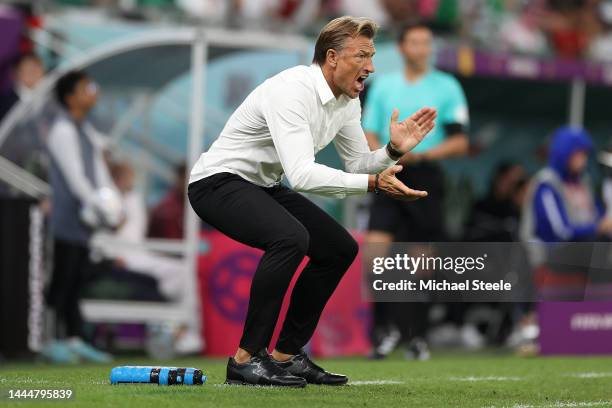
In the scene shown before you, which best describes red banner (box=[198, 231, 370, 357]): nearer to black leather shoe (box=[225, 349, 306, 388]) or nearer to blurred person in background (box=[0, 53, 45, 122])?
blurred person in background (box=[0, 53, 45, 122])

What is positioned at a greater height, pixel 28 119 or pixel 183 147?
pixel 28 119

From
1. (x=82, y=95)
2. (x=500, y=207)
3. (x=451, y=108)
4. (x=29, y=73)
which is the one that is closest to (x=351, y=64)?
(x=451, y=108)

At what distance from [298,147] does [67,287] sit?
4.35m

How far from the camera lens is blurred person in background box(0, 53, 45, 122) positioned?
10922 mm

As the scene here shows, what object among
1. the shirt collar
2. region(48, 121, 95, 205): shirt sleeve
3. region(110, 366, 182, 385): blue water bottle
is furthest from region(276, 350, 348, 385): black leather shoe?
region(48, 121, 95, 205): shirt sleeve

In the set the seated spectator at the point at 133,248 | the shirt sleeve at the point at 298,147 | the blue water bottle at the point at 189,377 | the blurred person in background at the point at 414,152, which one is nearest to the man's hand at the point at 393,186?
the shirt sleeve at the point at 298,147

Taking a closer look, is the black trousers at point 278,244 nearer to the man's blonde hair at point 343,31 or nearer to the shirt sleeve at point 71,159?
the man's blonde hair at point 343,31

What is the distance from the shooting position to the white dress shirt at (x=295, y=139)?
6.36 meters

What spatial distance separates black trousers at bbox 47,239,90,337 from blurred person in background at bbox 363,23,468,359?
2234 mm

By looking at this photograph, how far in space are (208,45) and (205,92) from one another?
658mm

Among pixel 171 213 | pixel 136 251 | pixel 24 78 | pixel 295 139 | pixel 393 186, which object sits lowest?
pixel 136 251

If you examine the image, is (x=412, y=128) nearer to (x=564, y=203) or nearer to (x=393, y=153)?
(x=393, y=153)

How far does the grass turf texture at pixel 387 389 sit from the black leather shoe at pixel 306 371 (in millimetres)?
110

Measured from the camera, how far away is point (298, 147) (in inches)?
251
